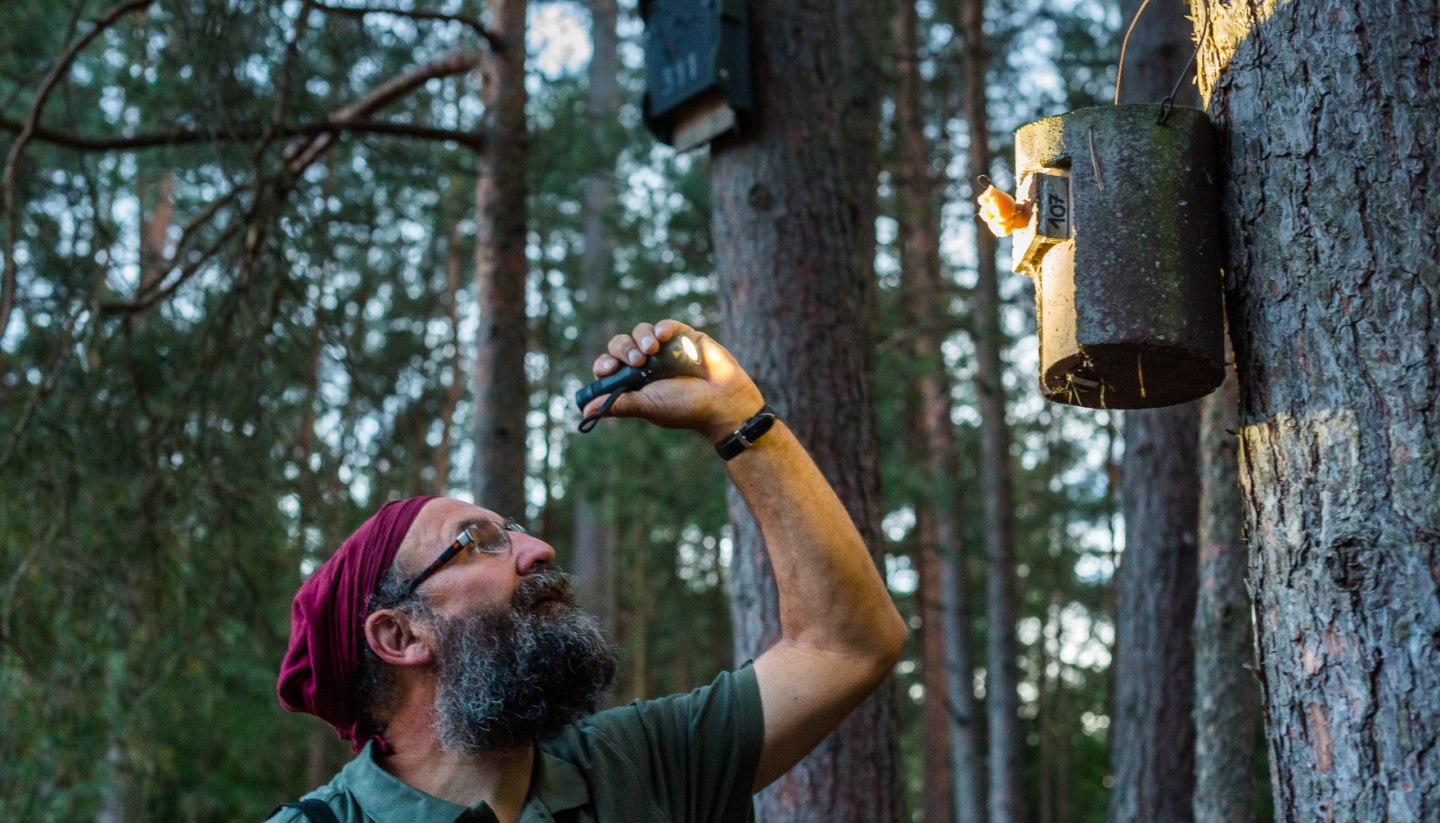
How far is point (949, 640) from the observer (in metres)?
11.8

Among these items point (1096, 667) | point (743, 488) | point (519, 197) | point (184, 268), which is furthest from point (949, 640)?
point (1096, 667)

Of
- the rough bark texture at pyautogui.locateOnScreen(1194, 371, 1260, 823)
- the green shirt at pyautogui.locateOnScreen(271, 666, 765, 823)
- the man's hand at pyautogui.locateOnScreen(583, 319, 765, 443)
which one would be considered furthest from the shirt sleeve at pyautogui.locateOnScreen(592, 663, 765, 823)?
the rough bark texture at pyautogui.locateOnScreen(1194, 371, 1260, 823)

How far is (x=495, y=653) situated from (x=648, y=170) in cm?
1162

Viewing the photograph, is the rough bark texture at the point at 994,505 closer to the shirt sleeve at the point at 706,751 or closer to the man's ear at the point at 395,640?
the shirt sleeve at the point at 706,751

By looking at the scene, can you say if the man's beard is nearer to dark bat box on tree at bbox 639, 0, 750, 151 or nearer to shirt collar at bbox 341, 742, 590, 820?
shirt collar at bbox 341, 742, 590, 820

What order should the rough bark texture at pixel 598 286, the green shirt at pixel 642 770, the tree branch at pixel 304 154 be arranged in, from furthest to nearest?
1. the rough bark texture at pixel 598 286
2. the tree branch at pixel 304 154
3. the green shirt at pixel 642 770

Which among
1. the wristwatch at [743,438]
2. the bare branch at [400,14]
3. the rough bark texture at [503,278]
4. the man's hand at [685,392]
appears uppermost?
the bare branch at [400,14]

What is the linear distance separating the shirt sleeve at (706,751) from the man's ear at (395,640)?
0.40 m

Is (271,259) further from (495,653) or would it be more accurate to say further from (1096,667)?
(1096,667)

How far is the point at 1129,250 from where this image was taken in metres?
1.95

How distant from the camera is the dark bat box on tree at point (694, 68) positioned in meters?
4.41

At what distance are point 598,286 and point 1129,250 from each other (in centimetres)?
1256

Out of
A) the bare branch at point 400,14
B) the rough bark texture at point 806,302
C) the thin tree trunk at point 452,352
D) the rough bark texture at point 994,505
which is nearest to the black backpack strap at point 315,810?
the rough bark texture at point 806,302

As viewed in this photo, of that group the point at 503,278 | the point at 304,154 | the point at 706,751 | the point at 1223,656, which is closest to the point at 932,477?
the point at 503,278
